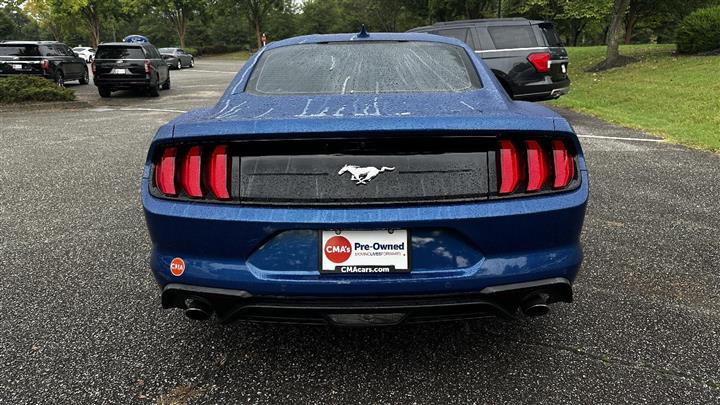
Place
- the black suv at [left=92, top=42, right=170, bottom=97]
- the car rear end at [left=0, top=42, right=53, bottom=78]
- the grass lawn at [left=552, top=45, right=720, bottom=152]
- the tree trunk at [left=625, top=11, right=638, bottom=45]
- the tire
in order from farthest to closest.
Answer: the tree trunk at [left=625, top=11, right=638, bottom=45] < the tire < the car rear end at [left=0, top=42, right=53, bottom=78] < the black suv at [left=92, top=42, right=170, bottom=97] < the grass lawn at [left=552, top=45, right=720, bottom=152]

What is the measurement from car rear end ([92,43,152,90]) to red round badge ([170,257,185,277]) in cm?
1504

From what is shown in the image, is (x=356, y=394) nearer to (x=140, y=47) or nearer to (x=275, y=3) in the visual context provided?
(x=140, y=47)

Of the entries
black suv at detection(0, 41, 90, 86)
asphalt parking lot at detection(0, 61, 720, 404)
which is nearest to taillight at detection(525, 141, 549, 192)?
asphalt parking lot at detection(0, 61, 720, 404)

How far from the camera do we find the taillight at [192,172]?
7.13ft

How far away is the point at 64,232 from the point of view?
4.39 metres

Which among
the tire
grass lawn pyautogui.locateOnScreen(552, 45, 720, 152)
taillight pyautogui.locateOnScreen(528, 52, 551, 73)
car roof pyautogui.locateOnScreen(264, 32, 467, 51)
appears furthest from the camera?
the tire

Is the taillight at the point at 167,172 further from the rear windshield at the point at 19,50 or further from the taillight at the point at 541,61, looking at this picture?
the rear windshield at the point at 19,50

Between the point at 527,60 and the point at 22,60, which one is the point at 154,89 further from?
the point at 527,60

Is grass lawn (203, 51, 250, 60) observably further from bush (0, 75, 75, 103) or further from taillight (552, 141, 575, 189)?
taillight (552, 141, 575, 189)

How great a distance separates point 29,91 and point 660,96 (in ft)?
51.8

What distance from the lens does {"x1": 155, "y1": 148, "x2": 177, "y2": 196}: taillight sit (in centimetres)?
222

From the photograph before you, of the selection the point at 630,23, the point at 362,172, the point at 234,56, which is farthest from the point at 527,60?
the point at 234,56

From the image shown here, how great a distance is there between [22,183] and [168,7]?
185 ft

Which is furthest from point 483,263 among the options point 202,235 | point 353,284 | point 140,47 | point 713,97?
point 140,47
